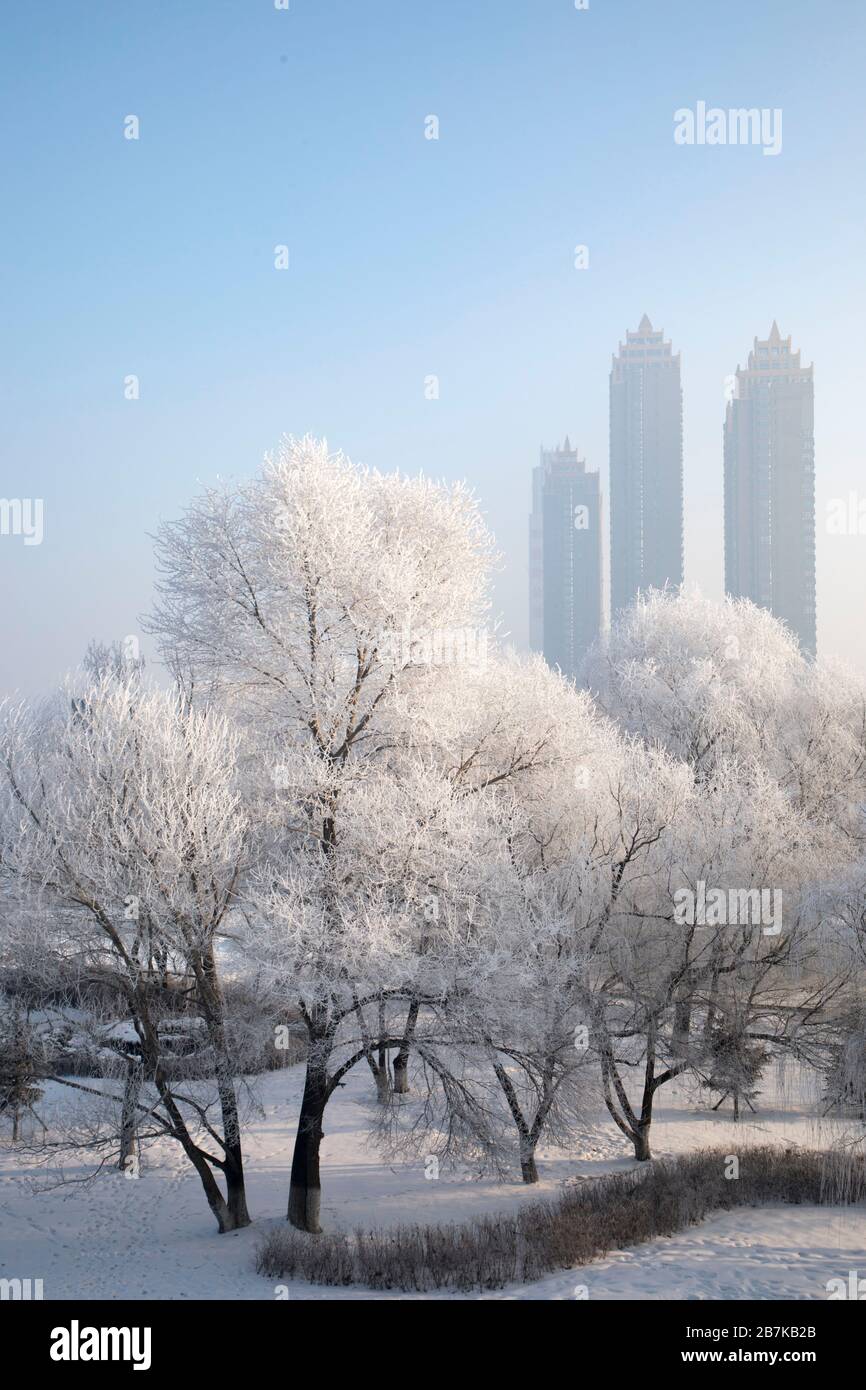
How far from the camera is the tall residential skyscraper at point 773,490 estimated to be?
156 meters

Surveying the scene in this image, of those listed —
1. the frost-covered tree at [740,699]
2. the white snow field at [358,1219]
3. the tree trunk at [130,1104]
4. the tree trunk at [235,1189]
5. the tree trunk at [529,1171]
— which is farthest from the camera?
the frost-covered tree at [740,699]

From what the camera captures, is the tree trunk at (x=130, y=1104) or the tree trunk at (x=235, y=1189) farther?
the tree trunk at (x=235, y=1189)

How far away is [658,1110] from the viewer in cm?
2320

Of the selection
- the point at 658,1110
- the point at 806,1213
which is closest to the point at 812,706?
the point at 658,1110

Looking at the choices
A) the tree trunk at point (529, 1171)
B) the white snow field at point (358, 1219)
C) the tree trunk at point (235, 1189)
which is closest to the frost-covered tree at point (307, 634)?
the tree trunk at point (235, 1189)

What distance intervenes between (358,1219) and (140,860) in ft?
21.4

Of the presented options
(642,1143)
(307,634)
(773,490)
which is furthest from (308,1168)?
(773,490)

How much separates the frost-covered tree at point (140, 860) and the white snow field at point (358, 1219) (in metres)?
1.54

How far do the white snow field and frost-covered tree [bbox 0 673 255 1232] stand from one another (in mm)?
1538

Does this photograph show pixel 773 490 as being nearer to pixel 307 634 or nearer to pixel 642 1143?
pixel 642 1143

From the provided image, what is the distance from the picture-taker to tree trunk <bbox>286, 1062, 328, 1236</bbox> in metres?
15.6

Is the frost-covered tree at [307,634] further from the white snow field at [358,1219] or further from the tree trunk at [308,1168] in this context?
the white snow field at [358,1219]

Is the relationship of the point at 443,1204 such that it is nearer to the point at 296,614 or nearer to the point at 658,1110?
the point at 658,1110

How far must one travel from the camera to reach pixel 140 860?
46.6ft
